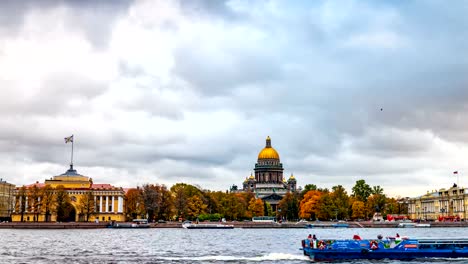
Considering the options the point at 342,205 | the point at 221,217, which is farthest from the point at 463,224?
the point at 221,217

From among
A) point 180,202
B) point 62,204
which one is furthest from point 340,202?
point 62,204

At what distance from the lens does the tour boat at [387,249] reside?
53.7 metres

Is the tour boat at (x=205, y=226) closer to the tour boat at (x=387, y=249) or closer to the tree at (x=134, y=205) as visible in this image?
the tree at (x=134, y=205)

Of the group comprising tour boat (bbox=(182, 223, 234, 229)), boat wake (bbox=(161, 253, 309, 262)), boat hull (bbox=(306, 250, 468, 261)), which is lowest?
boat wake (bbox=(161, 253, 309, 262))

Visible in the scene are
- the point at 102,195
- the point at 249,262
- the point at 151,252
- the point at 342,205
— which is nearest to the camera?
the point at 249,262

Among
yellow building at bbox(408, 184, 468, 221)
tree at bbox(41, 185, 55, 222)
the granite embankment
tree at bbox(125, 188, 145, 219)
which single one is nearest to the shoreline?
the granite embankment

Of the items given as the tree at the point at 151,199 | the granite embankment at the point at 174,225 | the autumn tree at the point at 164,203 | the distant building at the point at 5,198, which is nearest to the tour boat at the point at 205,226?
the granite embankment at the point at 174,225

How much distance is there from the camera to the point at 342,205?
163 m

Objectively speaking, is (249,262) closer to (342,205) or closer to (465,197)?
(342,205)

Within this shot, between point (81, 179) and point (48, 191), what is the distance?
16.4 metres

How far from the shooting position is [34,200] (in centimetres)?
14362

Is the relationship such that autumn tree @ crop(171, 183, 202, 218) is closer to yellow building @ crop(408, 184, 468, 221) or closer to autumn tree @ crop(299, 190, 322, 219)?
autumn tree @ crop(299, 190, 322, 219)

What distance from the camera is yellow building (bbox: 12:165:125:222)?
144m

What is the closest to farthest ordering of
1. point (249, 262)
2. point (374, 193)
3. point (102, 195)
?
point (249, 262), point (102, 195), point (374, 193)
